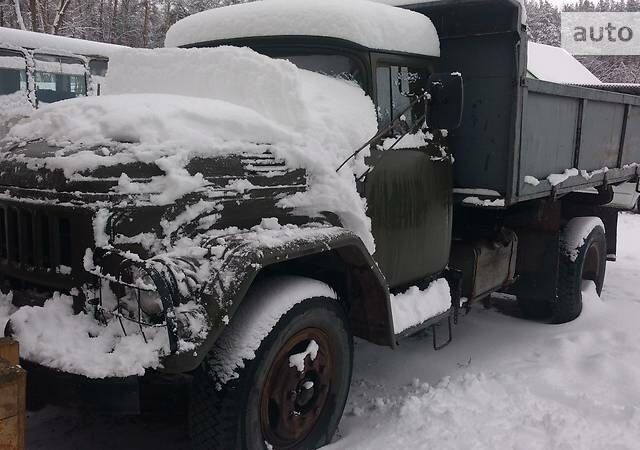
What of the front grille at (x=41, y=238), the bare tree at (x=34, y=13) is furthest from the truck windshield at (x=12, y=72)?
the bare tree at (x=34, y=13)

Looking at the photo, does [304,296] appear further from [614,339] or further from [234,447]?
[614,339]

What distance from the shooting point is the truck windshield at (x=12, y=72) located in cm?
905

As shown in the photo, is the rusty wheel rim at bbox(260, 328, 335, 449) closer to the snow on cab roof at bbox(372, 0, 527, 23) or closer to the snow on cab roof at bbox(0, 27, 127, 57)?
the snow on cab roof at bbox(372, 0, 527, 23)

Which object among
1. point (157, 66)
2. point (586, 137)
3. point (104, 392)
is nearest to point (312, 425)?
point (104, 392)

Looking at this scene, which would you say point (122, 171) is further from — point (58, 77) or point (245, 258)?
point (58, 77)

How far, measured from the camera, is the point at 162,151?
8.95 ft

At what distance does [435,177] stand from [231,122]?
1.63 m

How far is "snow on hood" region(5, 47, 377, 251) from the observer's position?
9.16ft

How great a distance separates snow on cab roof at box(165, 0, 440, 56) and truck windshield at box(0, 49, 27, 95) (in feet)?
19.3

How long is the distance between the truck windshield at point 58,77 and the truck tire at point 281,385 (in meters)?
7.74

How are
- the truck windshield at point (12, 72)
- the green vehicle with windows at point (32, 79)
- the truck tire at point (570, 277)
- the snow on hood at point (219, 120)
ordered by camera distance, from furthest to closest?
the truck windshield at point (12, 72)
the green vehicle with windows at point (32, 79)
the truck tire at point (570, 277)
the snow on hood at point (219, 120)

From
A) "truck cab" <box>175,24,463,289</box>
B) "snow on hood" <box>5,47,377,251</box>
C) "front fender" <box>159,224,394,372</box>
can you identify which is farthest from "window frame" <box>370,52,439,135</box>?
"front fender" <box>159,224,394,372</box>

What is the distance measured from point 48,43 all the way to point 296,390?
8.45 meters

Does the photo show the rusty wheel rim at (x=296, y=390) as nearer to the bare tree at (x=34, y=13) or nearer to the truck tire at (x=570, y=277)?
the truck tire at (x=570, y=277)
